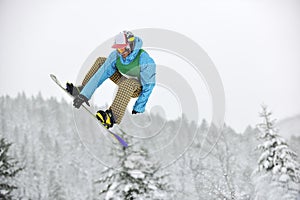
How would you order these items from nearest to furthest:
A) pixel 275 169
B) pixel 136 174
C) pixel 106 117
A: pixel 106 117 → pixel 136 174 → pixel 275 169

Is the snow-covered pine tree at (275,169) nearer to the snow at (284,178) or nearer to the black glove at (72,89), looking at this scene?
the snow at (284,178)

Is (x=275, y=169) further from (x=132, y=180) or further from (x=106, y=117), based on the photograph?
(x=106, y=117)

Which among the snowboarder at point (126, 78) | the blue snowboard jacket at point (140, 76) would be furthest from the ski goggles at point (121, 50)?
the blue snowboard jacket at point (140, 76)

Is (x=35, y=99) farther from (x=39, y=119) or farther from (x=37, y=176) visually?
(x=37, y=176)

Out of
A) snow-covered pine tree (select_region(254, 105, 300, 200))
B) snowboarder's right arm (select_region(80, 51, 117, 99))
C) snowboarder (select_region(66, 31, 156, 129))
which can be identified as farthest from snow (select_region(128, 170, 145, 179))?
snowboarder's right arm (select_region(80, 51, 117, 99))

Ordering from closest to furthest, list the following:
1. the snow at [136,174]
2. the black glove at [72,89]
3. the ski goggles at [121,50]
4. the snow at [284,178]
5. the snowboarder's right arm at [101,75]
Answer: the ski goggles at [121,50] → the snowboarder's right arm at [101,75] → the black glove at [72,89] → the snow at [136,174] → the snow at [284,178]

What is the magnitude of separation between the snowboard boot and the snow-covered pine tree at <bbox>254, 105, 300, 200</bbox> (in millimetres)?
10472

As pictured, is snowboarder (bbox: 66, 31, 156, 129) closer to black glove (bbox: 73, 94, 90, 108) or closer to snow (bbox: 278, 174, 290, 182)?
black glove (bbox: 73, 94, 90, 108)

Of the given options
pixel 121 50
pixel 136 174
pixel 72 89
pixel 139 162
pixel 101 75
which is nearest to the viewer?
pixel 121 50

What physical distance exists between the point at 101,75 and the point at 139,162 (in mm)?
7479

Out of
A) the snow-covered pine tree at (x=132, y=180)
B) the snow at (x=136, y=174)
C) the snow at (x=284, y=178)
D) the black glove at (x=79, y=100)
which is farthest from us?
the snow at (x=284, y=178)

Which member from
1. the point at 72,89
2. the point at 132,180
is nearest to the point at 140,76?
the point at 72,89

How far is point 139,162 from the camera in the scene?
554 inches

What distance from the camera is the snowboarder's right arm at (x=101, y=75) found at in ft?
A: 22.8
